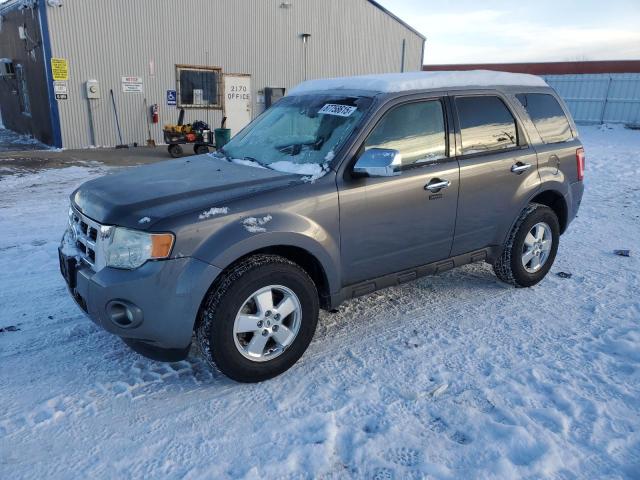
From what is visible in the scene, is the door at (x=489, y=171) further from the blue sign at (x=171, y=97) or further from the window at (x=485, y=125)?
the blue sign at (x=171, y=97)

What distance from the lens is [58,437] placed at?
2.71m

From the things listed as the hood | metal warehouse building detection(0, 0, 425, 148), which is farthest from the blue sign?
the hood

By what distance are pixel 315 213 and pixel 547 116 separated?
2848mm

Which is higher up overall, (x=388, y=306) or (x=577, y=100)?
(x=577, y=100)

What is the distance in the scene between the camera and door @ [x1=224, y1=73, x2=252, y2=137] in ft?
55.0

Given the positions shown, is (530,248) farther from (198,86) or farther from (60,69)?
(198,86)

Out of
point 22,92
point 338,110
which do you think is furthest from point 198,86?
point 338,110

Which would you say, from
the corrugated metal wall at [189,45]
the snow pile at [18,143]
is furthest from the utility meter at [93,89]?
the snow pile at [18,143]

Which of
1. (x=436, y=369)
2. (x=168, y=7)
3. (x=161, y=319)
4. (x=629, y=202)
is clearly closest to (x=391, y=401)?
(x=436, y=369)

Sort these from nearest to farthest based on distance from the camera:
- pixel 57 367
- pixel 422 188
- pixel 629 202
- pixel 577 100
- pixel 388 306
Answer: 1. pixel 57 367
2. pixel 422 188
3. pixel 388 306
4. pixel 629 202
5. pixel 577 100

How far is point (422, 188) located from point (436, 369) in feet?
4.31

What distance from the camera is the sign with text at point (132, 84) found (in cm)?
1468

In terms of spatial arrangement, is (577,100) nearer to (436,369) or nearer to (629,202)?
(629,202)

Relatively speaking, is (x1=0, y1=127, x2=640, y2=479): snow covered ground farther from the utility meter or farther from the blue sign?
the blue sign
